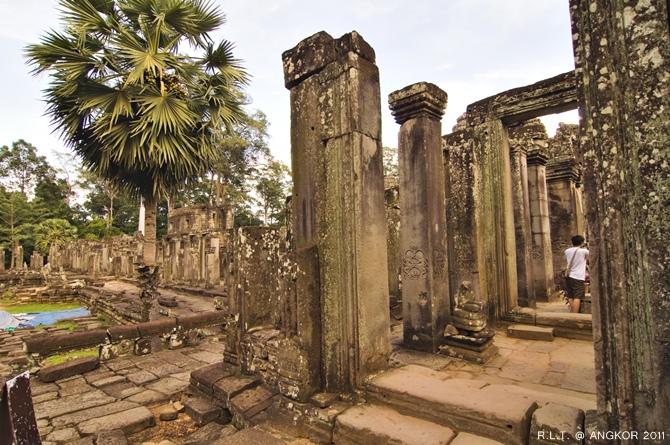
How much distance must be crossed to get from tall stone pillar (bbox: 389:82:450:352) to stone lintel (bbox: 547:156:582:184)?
673cm

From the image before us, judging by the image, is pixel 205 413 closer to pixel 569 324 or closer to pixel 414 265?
pixel 414 265

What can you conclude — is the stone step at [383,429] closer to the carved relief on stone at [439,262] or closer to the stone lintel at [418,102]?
the carved relief on stone at [439,262]

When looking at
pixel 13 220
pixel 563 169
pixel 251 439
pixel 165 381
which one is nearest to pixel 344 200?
pixel 251 439

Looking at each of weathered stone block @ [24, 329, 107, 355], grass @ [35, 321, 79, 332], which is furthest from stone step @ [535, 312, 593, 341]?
grass @ [35, 321, 79, 332]

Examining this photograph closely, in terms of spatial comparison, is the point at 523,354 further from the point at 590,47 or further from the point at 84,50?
the point at 84,50

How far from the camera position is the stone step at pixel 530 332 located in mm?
4832

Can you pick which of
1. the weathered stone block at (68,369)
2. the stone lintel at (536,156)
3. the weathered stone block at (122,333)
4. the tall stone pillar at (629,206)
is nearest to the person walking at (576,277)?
the stone lintel at (536,156)

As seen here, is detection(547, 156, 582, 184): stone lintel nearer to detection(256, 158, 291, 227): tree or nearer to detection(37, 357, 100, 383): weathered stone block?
detection(37, 357, 100, 383): weathered stone block

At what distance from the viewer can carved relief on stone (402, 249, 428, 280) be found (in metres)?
4.24

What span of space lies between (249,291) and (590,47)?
151 inches

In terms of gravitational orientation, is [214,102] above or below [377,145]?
above

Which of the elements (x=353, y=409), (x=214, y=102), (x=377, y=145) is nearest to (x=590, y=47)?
(x=377, y=145)

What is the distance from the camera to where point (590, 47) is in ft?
6.12

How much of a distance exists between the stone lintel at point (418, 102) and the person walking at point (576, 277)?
3.56 m
